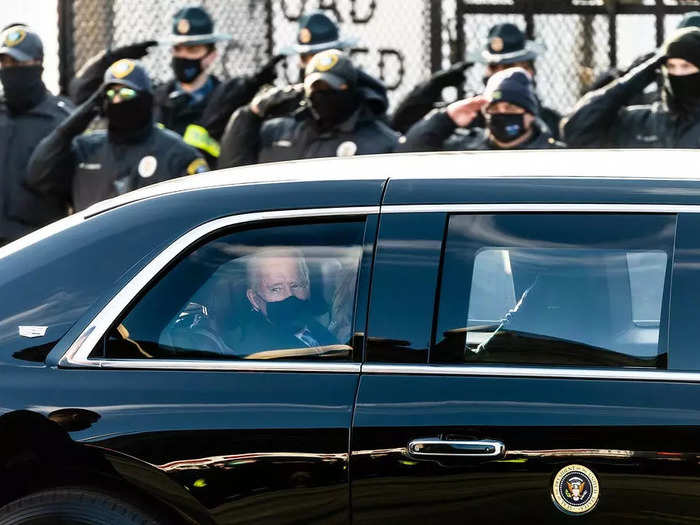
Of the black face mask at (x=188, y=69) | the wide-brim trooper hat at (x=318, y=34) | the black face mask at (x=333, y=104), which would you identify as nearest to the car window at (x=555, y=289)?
the black face mask at (x=333, y=104)

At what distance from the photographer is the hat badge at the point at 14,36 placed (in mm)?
9477

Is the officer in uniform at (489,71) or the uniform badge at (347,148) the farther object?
the officer in uniform at (489,71)

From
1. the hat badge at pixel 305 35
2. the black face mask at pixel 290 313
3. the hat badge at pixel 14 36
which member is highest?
the hat badge at pixel 14 36

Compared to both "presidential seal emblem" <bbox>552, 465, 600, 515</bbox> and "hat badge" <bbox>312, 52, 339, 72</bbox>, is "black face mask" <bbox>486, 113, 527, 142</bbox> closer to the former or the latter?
"hat badge" <bbox>312, 52, 339, 72</bbox>

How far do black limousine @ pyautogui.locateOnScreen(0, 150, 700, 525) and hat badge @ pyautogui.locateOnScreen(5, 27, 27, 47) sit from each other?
20.7 feet

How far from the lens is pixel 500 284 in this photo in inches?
127

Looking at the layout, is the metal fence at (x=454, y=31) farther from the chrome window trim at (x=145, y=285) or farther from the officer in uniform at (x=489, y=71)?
the chrome window trim at (x=145, y=285)

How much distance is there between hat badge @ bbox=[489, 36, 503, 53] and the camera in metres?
8.87

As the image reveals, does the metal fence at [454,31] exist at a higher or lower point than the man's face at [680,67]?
higher

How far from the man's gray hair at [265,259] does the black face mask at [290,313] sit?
0.05m

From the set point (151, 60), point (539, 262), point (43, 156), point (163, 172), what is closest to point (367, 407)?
point (539, 262)

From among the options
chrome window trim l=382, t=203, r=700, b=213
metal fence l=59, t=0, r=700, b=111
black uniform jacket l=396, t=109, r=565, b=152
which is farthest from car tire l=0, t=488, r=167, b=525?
metal fence l=59, t=0, r=700, b=111

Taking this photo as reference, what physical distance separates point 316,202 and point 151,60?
22.4 feet

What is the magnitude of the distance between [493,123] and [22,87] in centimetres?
334
